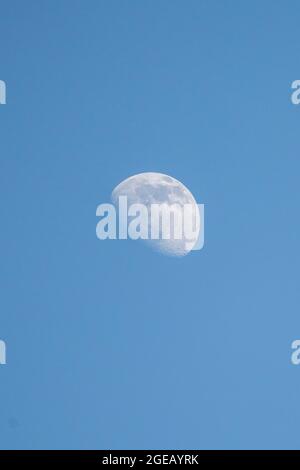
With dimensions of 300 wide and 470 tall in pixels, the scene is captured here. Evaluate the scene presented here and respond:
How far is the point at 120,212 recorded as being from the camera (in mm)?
2885

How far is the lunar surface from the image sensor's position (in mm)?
2875

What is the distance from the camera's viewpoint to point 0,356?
113 inches

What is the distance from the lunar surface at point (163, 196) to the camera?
9.43 ft

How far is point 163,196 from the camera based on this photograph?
9.46 ft
